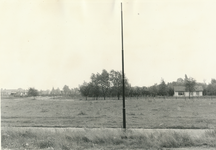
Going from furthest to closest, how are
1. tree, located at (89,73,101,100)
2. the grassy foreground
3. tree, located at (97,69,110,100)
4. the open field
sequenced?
tree, located at (97,69,110,100), tree, located at (89,73,101,100), the open field, the grassy foreground

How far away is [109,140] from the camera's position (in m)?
9.26

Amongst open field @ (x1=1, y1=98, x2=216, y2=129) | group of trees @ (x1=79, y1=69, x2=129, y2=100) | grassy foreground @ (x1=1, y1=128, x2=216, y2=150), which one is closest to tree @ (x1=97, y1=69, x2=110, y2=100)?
group of trees @ (x1=79, y1=69, x2=129, y2=100)

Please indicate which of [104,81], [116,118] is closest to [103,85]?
[104,81]

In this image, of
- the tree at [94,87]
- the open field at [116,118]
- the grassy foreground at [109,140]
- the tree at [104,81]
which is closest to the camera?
the grassy foreground at [109,140]

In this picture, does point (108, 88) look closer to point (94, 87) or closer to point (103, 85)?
point (103, 85)

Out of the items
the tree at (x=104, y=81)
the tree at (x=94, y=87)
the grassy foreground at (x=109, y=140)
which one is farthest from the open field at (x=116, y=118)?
the tree at (x=104, y=81)

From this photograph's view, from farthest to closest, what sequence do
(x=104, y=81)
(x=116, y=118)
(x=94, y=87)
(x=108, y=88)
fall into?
(x=104, y=81), (x=108, y=88), (x=94, y=87), (x=116, y=118)

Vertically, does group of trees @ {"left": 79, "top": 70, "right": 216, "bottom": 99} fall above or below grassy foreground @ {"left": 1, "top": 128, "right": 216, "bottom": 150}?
above

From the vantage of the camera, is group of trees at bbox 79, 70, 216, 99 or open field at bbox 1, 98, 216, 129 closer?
open field at bbox 1, 98, 216, 129

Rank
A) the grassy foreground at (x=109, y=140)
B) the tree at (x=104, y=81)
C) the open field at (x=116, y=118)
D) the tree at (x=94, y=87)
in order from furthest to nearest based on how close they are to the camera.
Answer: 1. the tree at (x=104, y=81)
2. the tree at (x=94, y=87)
3. the open field at (x=116, y=118)
4. the grassy foreground at (x=109, y=140)

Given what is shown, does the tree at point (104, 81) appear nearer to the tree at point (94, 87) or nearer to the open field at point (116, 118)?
the tree at point (94, 87)

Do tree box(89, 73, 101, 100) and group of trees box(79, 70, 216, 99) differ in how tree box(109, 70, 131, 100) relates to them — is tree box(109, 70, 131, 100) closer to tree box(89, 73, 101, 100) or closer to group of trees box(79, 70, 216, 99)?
Answer: group of trees box(79, 70, 216, 99)

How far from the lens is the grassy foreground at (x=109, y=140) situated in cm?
859

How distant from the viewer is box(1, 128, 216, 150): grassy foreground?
8594mm
